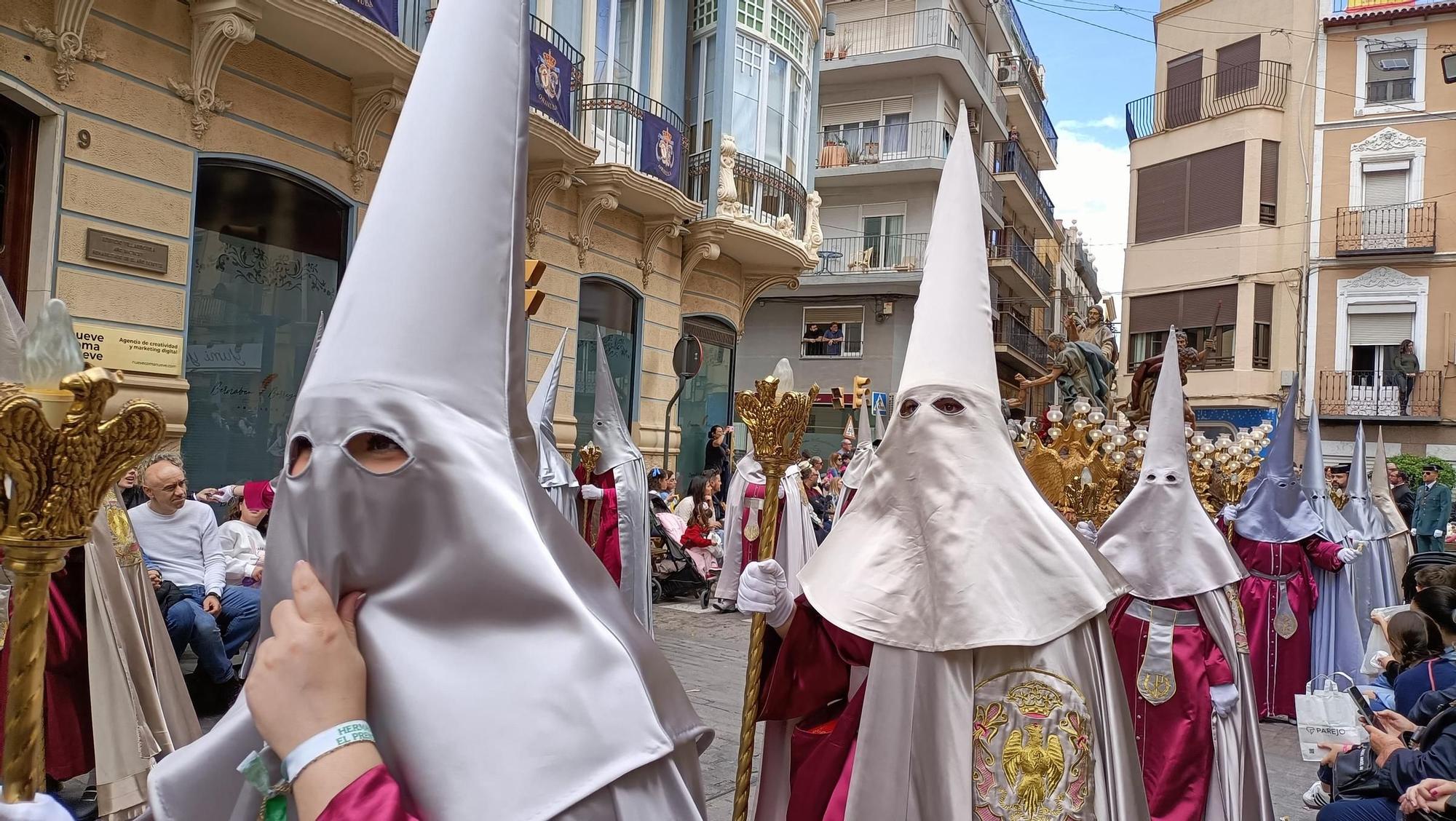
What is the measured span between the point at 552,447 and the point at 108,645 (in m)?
3.57

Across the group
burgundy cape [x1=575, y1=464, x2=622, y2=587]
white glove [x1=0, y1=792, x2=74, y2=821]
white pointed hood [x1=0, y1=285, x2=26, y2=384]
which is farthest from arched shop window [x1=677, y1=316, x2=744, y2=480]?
white glove [x1=0, y1=792, x2=74, y2=821]

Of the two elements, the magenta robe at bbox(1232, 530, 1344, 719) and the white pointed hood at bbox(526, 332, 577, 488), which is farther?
the magenta robe at bbox(1232, 530, 1344, 719)

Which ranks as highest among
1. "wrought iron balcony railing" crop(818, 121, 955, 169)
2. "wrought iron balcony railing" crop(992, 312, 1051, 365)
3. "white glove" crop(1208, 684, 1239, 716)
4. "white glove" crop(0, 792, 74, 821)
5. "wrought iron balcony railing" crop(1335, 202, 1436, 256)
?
"wrought iron balcony railing" crop(818, 121, 955, 169)

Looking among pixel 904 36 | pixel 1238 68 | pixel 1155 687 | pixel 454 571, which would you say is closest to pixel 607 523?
pixel 1155 687

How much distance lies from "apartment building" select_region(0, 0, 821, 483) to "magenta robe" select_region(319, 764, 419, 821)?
0.91m

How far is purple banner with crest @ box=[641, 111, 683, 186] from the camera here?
13523 millimetres

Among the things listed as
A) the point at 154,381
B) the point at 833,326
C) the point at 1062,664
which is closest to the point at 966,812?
the point at 1062,664

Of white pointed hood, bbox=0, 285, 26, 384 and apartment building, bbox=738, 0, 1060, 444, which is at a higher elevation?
apartment building, bbox=738, 0, 1060, 444

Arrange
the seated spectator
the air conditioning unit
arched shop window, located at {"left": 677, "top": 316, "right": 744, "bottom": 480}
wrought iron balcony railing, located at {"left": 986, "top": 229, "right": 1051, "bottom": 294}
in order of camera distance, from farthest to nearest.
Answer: the air conditioning unit → wrought iron balcony railing, located at {"left": 986, "top": 229, "right": 1051, "bottom": 294} → arched shop window, located at {"left": 677, "top": 316, "right": 744, "bottom": 480} → the seated spectator

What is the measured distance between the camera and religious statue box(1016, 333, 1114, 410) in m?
7.80

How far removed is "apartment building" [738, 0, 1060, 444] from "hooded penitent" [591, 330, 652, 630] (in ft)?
57.1

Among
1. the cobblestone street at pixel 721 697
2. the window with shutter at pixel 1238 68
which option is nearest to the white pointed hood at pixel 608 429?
the cobblestone street at pixel 721 697

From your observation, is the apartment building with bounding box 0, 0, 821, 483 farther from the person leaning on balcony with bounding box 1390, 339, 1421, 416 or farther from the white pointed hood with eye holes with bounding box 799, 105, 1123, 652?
the person leaning on balcony with bounding box 1390, 339, 1421, 416

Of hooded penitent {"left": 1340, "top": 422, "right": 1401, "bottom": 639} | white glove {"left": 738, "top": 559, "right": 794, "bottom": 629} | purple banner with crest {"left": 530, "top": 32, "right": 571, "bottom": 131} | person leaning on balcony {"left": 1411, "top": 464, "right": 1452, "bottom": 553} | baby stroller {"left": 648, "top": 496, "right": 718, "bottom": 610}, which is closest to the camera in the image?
white glove {"left": 738, "top": 559, "right": 794, "bottom": 629}
